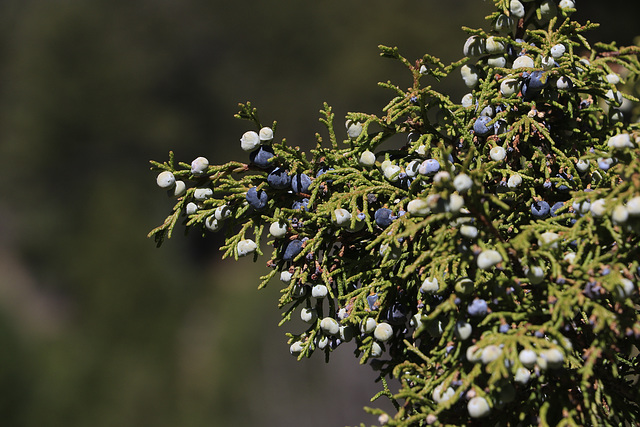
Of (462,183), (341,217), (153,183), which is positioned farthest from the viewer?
(153,183)

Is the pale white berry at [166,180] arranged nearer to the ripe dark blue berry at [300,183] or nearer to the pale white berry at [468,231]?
the ripe dark blue berry at [300,183]

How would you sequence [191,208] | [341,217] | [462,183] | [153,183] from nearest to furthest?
[462,183]
[341,217]
[191,208]
[153,183]

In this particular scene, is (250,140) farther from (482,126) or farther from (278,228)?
(482,126)

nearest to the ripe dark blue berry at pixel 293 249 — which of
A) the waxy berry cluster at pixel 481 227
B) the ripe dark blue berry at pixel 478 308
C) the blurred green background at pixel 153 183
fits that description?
the waxy berry cluster at pixel 481 227

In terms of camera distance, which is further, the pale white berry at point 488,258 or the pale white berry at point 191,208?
the pale white berry at point 191,208

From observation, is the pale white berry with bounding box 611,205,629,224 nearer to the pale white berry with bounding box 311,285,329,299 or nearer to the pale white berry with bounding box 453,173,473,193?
the pale white berry with bounding box 453,173,473,193

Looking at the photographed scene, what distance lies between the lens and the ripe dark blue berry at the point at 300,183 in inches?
26.6

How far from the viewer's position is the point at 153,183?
413cm

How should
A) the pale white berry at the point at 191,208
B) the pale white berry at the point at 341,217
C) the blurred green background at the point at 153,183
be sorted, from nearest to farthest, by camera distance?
the pale white berry at the point at 341,217
the pale white berry at the point at 191,208
the blurred green background at the point at 153,183

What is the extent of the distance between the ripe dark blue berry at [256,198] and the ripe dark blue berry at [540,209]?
0.36 metres

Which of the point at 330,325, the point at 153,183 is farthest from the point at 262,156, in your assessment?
the point at 153,183

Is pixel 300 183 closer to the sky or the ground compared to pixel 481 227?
closer to the sky

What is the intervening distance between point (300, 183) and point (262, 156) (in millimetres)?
62

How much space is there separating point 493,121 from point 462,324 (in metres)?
0.27
